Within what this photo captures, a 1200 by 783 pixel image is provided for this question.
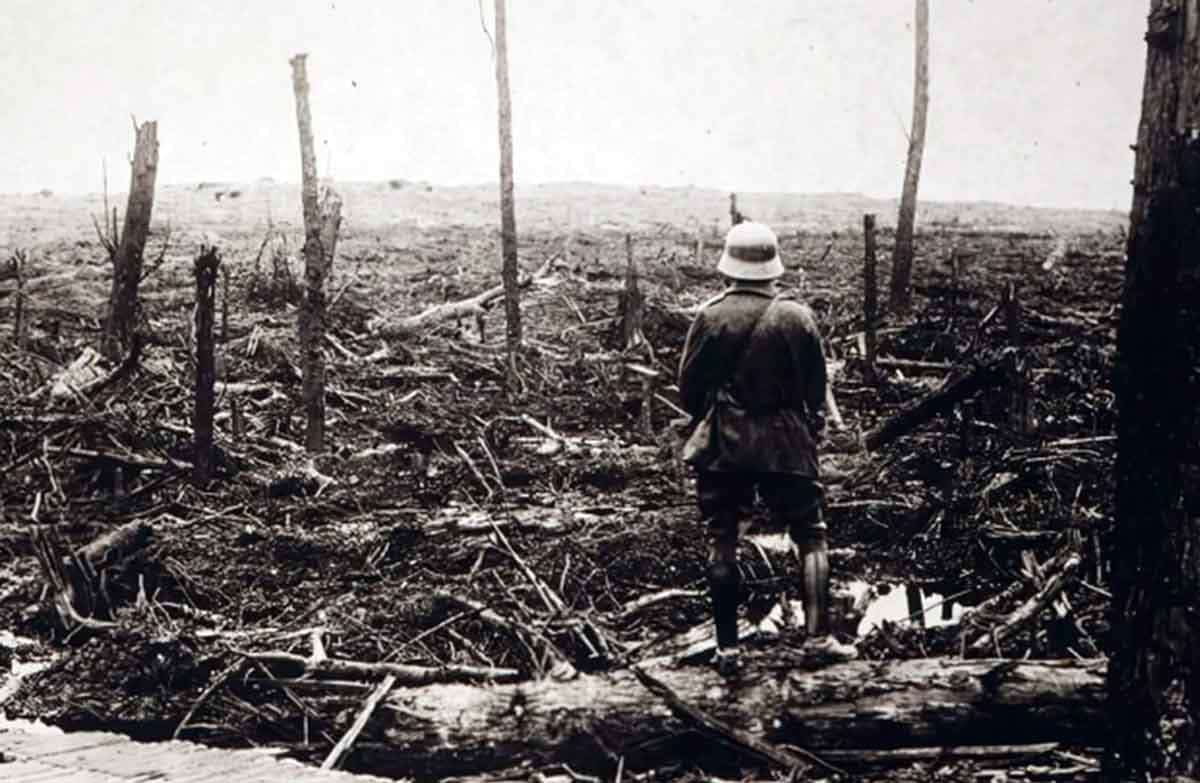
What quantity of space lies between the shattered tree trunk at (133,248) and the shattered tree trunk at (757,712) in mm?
10885

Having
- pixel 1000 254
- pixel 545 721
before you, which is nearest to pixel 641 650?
pixel 545 721

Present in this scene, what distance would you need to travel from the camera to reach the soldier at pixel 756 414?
5340 millimetres

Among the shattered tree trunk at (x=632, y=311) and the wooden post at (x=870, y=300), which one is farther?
the shattered tree trunk at (x=632, y=311)

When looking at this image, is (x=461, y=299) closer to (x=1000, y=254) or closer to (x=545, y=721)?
(x=1000, y=254)

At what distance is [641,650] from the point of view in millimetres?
6180

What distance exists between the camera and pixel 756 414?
17.7ft

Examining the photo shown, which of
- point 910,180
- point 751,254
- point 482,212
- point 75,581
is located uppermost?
point 910,180

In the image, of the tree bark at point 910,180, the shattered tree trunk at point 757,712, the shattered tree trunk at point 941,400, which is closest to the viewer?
the shattered tree trunk at point 757,712

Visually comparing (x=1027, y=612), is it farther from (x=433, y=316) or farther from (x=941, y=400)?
(x=433, y=316)

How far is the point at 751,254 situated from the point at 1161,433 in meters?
2.10

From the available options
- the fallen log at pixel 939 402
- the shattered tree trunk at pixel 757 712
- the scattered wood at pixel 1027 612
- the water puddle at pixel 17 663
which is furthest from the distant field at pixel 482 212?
the scattered wood at pixel 1027 612

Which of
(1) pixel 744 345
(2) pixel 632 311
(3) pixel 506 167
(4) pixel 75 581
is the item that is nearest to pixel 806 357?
(1) pixel 744 345

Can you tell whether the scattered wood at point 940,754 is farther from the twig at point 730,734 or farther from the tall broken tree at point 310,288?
the tall broken tree at point 310,288

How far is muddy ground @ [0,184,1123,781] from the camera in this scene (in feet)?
20.2
